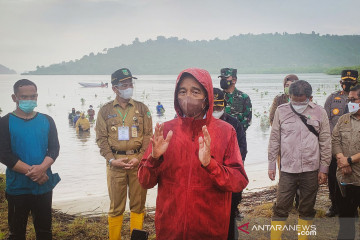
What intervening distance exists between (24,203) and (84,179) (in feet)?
22.9

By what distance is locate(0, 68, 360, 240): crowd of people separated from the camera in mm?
2070

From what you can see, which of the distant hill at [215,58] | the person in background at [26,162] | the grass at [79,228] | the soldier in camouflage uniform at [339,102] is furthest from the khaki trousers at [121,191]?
the distant hill at [215,58]

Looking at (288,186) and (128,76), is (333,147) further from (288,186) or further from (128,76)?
(128,76)

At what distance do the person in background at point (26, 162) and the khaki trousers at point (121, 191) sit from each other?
2.53 ft

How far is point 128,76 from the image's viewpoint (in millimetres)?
4191

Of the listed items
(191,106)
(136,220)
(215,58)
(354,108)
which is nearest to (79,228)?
(136,220)

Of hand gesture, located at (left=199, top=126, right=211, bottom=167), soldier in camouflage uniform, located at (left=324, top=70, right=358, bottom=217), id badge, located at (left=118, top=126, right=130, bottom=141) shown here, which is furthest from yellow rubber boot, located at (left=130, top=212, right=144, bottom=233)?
soldier in camouflage uniform, located at (left=324, top=70, right=358, bottom=217)

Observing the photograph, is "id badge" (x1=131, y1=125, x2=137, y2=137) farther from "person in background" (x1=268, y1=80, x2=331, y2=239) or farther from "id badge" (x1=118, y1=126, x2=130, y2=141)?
"person in background" (x1=268, y1=80, x2=331, y2=239)

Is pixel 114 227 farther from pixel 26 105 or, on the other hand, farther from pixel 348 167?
pixel 348 167

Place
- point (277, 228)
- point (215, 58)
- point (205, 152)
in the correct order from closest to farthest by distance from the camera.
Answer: point (205, 152)
point (277, 228)
point (215, 58)

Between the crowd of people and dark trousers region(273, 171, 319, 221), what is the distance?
12mm

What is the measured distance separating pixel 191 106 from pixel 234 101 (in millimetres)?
3097

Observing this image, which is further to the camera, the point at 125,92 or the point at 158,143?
the point at 125,92

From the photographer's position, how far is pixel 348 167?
142 inches
